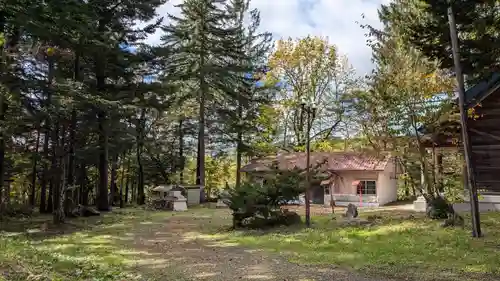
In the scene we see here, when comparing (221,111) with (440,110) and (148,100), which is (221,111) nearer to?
(148,100)

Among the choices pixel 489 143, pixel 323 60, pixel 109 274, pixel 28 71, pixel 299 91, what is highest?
pixel 323 60

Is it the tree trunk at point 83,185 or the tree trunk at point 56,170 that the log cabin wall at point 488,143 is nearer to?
the tree trunk at point 56,170

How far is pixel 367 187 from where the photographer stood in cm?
2639

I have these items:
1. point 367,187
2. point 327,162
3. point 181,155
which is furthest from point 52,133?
point 367,187

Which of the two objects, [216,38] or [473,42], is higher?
[216,38]

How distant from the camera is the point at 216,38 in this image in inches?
1168

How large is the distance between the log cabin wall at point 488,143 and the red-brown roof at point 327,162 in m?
7.65

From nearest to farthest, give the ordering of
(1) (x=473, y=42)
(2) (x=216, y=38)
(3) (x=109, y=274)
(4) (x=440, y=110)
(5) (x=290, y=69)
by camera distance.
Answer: (3) (x=109, y=274)
(1) (x=473, y=42)
(4) (x=440, y=110)
(2) (x=216, y=38)
(5) (x=290, y=69)

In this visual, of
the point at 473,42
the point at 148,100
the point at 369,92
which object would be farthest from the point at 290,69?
the point at 473,42

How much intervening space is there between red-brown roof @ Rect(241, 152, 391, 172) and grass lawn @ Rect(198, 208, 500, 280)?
11.3 metres

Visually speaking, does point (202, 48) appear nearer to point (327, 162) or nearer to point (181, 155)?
point (181, 155)

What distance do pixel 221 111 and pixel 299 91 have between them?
279 inches

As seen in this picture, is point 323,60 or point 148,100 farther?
point 323,60

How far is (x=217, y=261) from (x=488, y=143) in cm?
1351
